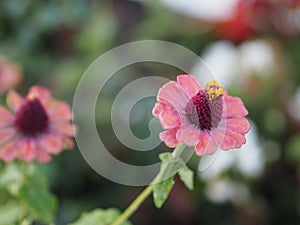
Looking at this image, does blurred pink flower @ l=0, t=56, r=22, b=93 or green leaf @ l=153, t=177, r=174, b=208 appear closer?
green leaf @ l=153, t=177, r=174, b=208

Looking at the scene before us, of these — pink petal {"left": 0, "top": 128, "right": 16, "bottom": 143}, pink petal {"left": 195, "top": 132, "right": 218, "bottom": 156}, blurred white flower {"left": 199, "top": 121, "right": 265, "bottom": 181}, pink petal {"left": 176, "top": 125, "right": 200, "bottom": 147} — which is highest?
pink petal {"left": 176, "top": 125, "right": 200, "bottom": 147}

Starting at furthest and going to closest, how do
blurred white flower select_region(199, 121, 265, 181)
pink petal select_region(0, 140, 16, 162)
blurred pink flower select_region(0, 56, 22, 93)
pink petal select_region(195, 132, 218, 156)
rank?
blurred white flower select_region(199, 121, 265, 181) → blurred pink flower select_region(0, 56, 22, 93) → pink petal select_region(0, 140, 16, 162) → pink petal select_region(195, 132, 218, 156)

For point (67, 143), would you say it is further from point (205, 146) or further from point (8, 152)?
point (205, 146)

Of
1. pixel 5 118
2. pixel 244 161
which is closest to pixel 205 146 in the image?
pixel 5 118

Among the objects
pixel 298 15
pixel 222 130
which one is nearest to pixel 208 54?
pixel 298 15

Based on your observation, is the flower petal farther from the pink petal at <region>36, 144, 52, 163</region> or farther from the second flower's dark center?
the second flower's dark center

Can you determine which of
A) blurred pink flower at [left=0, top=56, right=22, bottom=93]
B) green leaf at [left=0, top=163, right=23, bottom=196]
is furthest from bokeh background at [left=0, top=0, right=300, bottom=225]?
green leaf at [left=0, top=163, right=23, bottom=196]

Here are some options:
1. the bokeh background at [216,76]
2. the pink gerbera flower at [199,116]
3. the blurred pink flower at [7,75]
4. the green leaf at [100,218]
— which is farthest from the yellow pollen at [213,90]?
the bokeh background at [216,76]
